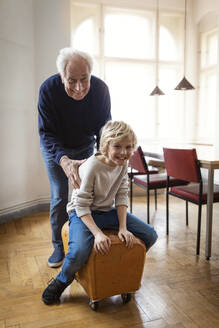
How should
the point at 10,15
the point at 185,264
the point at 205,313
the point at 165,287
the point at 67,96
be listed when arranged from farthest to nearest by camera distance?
1. the point at 10,15
2. the point at 185,264
3. the point at 67,96
4. the point at 165,287
5. the point at 205,313

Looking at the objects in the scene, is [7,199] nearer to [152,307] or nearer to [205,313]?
[152,307]

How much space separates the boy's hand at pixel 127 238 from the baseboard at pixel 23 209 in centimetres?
199

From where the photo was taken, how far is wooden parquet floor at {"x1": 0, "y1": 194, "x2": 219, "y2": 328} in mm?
1529

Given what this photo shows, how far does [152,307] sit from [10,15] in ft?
9.94

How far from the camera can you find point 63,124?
2.07 m

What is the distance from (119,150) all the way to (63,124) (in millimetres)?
647

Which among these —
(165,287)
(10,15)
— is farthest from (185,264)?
(10,15)

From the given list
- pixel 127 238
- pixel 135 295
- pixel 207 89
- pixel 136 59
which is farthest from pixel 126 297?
pixel 207 89

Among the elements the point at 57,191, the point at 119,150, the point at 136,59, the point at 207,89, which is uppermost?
the point at 136,59

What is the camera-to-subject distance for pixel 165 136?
18.2 ft

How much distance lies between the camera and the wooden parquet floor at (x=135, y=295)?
1.53m

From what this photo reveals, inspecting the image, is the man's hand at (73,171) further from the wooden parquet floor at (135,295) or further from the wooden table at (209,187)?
the wooden table at (209,187)

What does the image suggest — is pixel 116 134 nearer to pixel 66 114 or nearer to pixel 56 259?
pixel 66 114

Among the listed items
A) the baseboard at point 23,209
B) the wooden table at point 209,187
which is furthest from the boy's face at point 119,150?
the baseboard at point 23,209
